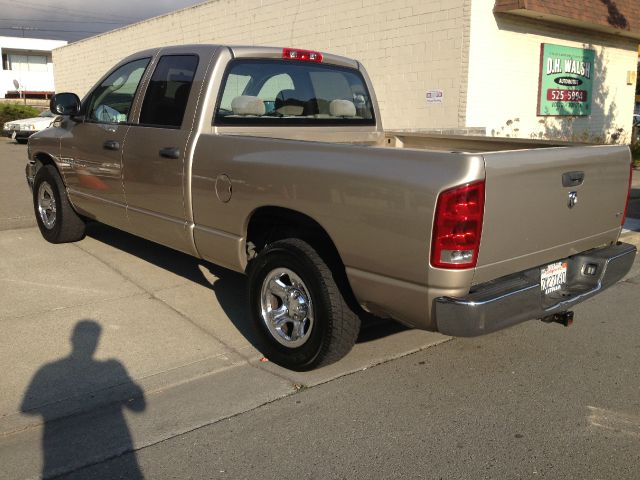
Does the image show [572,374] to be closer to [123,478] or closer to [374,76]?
[123,478]

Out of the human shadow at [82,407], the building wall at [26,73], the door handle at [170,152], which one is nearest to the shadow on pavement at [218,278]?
the human shadow at [82,407]

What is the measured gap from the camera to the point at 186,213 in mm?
4734

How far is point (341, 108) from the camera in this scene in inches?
222

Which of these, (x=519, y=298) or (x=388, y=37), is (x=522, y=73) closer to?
(x=388, y=37)

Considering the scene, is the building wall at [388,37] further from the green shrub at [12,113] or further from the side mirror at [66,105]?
the green shrub at [12,113]

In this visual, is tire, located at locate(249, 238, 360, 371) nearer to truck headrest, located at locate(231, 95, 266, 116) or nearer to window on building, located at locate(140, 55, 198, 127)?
truck headrest, located at locate(231, 95, 266, 116)

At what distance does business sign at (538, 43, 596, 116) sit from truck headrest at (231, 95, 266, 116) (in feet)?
32.7

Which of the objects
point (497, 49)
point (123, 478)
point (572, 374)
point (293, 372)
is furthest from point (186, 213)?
point (497, 49)

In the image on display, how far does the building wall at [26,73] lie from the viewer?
58219 mm

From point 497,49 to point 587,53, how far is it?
142 inches

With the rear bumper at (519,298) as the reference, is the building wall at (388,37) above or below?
above

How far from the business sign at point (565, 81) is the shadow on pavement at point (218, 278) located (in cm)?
946

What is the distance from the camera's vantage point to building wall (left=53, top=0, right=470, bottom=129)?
11883 mm

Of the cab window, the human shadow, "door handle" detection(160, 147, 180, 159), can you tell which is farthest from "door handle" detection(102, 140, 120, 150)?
the human shadow
